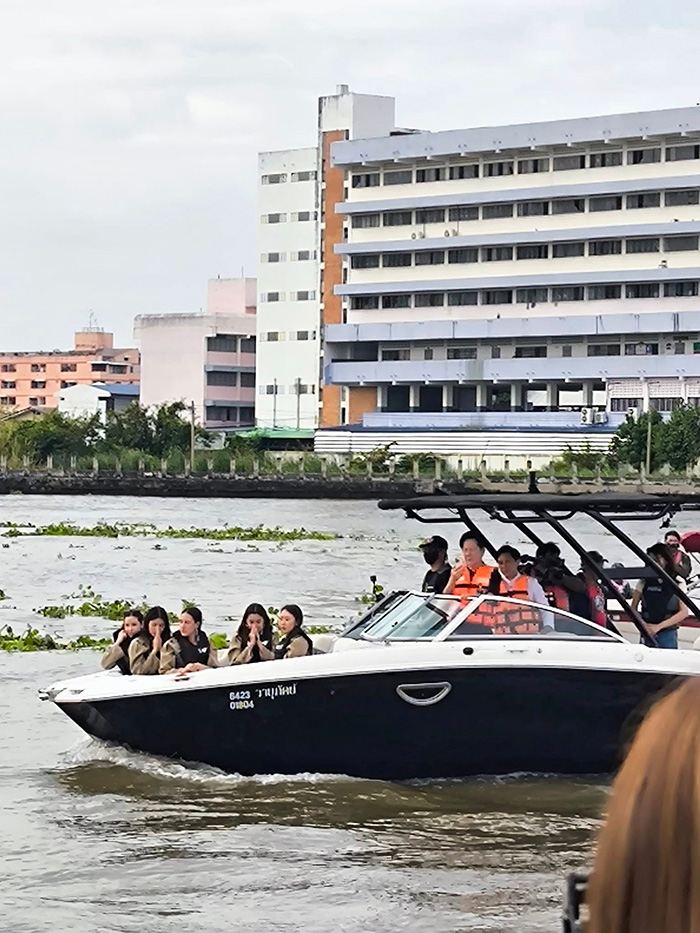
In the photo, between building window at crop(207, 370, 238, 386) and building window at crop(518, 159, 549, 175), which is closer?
building window at crop(518, 159, 549, 175)

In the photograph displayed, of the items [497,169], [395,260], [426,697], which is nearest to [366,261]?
[395,260]

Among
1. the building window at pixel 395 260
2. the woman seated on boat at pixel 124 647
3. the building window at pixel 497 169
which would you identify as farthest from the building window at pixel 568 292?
the woman seated on boat at pixel 124 647

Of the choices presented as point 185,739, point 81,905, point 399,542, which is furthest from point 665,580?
point 399,542

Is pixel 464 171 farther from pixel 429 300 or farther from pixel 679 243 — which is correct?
pixel 679 243

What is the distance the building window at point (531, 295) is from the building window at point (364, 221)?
14014mm

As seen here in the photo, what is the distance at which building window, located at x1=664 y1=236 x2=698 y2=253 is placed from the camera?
414 ft

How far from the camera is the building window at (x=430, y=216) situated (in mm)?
135875

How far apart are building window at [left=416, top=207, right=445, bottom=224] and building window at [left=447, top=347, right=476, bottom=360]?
9298mm

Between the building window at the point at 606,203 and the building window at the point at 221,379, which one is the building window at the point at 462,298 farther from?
the building window at the point at 221,379

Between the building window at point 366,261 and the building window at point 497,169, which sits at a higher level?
the building window at point 497,169

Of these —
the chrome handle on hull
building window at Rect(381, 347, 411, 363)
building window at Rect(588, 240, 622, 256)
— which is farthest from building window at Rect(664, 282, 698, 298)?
the chrome handle on hull

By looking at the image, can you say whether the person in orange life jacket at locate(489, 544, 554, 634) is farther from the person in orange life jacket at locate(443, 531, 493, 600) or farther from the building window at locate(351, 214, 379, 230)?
the building window at locate(351, 214, 379, 230)

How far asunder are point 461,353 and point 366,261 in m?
11.7

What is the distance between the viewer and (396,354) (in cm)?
13850
